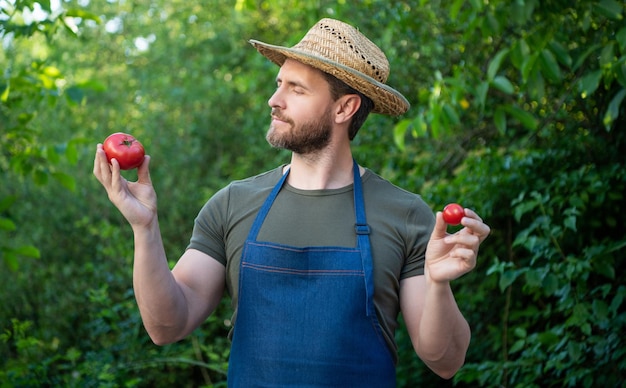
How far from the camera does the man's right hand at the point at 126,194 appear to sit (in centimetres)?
207

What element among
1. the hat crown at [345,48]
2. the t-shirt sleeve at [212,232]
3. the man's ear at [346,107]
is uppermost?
the hat crown at [345,48]

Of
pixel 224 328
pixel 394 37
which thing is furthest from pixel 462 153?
pixel 224 328

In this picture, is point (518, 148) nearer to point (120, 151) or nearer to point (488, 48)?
point (488, 48)

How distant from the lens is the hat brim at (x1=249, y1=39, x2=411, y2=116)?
2395 mm

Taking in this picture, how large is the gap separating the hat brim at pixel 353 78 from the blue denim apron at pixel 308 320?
45 cm

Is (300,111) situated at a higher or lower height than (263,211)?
higher

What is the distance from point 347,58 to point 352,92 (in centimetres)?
12

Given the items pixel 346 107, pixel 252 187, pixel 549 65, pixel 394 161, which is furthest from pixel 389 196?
pixel 394 161

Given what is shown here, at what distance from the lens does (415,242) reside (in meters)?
2.34

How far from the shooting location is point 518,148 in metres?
4.81

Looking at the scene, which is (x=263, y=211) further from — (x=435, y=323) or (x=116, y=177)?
(x=435, y=323)

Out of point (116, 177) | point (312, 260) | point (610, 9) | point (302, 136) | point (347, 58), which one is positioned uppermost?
point (610, 9)

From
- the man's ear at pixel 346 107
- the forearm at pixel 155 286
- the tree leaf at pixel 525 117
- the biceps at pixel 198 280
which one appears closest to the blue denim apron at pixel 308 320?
the biceps at pixel 198 280

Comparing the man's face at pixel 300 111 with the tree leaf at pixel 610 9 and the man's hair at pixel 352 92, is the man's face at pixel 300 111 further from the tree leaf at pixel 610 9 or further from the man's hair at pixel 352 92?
the tree leaf at pixel 610 9
